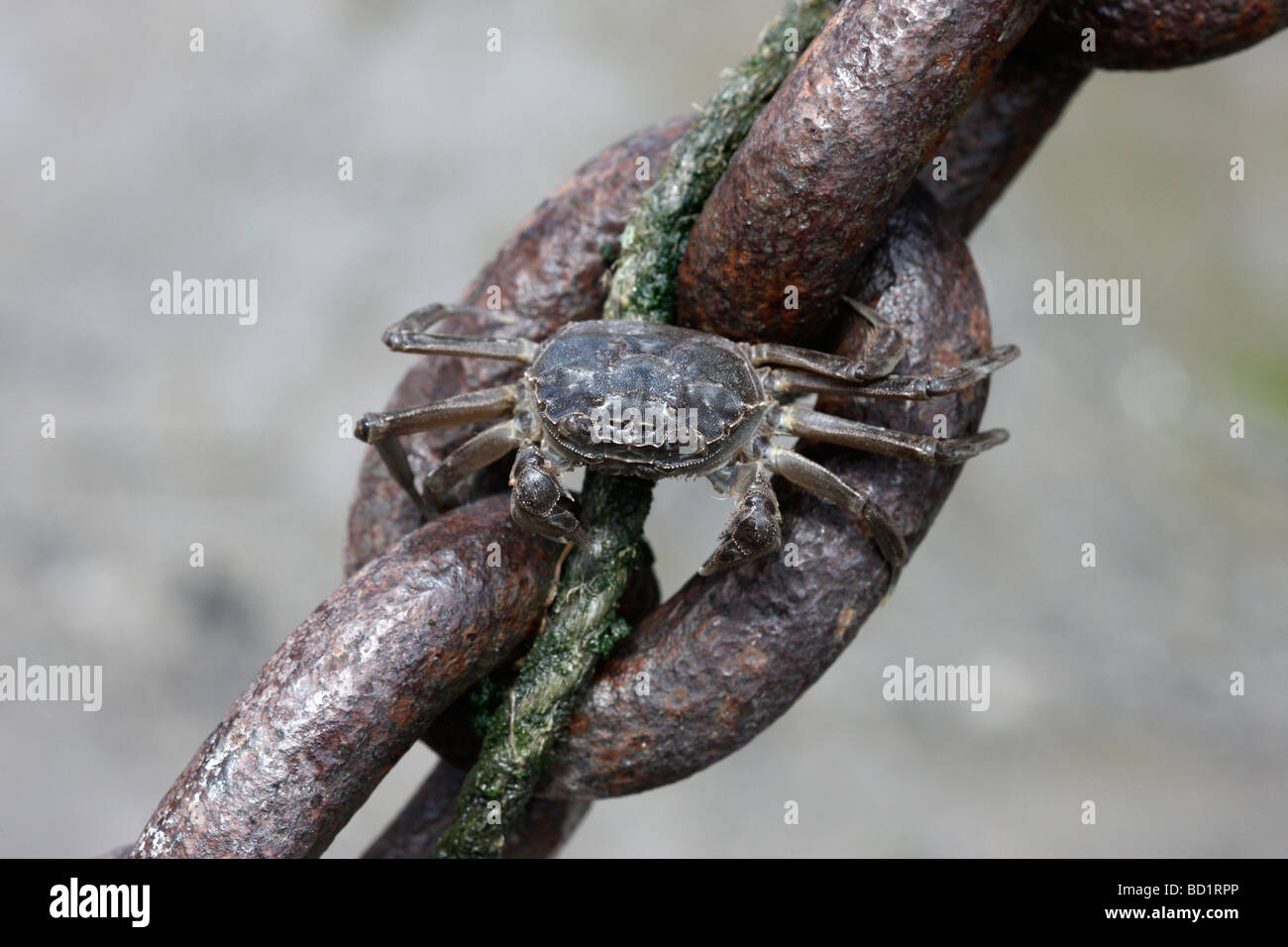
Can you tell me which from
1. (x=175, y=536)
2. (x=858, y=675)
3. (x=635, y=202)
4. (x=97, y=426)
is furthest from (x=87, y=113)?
(x=635, y=202)

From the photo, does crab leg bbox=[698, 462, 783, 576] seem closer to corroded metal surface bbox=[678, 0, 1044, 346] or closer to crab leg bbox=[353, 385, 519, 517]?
corroded metal surface bbox=[678, 0, 1044, 346]

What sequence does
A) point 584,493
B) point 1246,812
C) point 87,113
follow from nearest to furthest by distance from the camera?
point 584,493
point 1246,812
point 87,113

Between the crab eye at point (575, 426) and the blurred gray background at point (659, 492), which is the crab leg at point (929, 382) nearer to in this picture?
the crab eye at point (575, 426)

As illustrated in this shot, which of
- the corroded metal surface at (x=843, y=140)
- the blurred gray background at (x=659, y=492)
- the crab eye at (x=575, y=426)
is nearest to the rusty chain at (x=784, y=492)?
the corroded metal surface at (x=843, y=140)

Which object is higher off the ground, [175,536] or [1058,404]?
[1058,404]

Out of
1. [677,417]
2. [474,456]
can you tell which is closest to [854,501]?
[677,417]

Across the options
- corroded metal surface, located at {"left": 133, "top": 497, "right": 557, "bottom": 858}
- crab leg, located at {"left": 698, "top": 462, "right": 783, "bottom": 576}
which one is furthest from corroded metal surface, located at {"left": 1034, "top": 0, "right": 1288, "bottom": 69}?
corroded metal surface, located at {"left": 133, "top": 497, "right": 557, "bottom": 858}

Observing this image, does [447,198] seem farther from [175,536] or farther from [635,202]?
[635,202]
